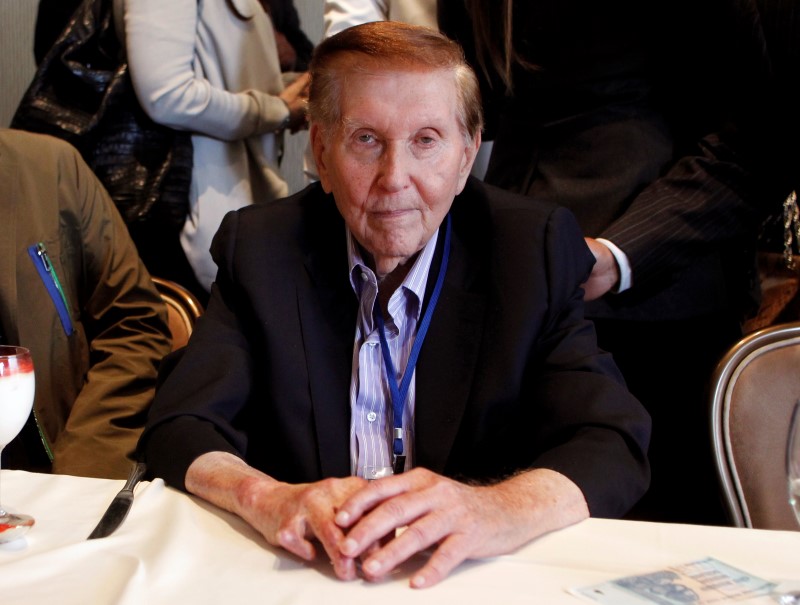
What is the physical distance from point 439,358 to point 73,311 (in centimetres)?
96

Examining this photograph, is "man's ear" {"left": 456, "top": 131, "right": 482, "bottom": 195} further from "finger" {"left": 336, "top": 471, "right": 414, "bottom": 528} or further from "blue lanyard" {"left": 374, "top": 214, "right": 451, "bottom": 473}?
"finger" {"left": 336, "top": 471, "right": 414, "bottom": 528}

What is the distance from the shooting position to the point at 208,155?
274 centimetres

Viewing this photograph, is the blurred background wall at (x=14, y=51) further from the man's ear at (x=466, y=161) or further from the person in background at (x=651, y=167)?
the man's ear at (x=466, y=161)

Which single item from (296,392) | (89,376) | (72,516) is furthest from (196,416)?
(89,376)

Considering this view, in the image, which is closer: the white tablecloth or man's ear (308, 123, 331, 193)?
the white tablecloth

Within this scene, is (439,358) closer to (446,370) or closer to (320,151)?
(446,370)

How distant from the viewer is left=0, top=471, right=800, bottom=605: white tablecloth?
993mm

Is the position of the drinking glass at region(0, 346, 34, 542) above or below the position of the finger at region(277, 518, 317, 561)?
above

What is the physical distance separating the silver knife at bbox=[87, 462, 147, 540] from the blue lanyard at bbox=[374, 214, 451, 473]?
0.46 meters

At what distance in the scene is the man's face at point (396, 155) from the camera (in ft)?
5.11

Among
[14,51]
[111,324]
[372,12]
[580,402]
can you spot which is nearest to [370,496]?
[580,402]

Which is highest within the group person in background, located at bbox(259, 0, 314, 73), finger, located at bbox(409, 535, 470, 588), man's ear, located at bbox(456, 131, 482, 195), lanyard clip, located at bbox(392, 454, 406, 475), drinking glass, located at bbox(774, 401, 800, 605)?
person in background, located at bbox(259, 0, 314, 73)

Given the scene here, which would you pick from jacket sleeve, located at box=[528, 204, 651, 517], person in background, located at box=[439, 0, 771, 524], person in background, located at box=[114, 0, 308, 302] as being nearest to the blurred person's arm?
person in background, located at box=[114, 0, 308, 302]

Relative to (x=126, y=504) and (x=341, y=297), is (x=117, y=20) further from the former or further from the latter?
(x=126, y=504)
